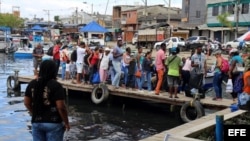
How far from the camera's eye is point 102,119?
48.4 feet

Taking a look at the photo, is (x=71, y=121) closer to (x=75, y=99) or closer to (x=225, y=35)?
(x=75, y=99)

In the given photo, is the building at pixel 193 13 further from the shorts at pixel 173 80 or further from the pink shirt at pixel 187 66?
the shorts at pixel 173 80

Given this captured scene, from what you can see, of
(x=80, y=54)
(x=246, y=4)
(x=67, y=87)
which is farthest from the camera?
(x=246, y=4)

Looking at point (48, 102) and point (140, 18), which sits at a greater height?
point (140, 18)

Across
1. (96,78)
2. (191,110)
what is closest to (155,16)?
(96,78)

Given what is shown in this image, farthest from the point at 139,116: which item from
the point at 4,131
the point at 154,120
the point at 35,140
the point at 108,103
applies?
the point at 35,140

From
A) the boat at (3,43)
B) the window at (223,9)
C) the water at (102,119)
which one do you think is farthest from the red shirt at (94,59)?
the boat at (3,43)

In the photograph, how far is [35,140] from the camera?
6.12 m

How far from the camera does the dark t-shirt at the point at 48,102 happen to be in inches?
233

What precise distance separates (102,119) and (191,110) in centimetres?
316

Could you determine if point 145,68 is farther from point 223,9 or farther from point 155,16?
point 155,16

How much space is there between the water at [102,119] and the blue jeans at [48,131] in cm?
585

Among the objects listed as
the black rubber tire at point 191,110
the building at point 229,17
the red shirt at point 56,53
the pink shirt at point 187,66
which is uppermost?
the building at point 229,17

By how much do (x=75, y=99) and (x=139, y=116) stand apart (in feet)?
15.1
